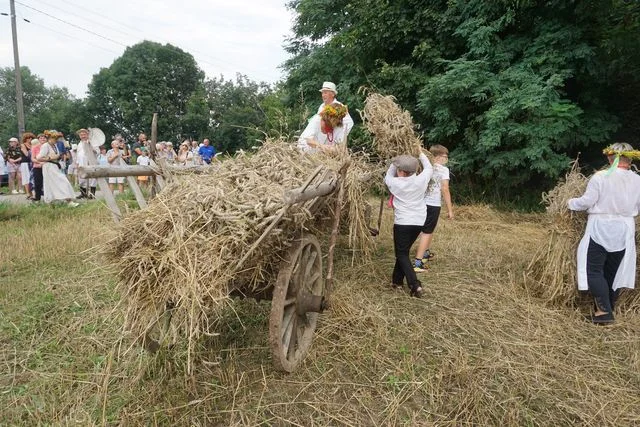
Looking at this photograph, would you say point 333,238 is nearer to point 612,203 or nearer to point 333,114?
point 333,114

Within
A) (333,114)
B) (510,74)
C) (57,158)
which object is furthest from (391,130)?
(57,158)

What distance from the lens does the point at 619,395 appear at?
2791mm

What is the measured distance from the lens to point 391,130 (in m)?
4.45

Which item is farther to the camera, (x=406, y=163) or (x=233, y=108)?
(x=233, y=108)

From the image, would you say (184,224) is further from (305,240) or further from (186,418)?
(186,418)

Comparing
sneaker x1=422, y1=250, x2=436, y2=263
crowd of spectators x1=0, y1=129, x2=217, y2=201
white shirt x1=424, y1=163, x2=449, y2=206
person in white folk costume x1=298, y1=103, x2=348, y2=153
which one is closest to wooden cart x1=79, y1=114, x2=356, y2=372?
person in white folk costume x1=298, y1=103, x2=348, y2=153

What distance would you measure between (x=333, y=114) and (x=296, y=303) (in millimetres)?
2615

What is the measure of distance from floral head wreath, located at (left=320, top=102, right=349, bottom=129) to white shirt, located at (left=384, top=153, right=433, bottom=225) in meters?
1.08

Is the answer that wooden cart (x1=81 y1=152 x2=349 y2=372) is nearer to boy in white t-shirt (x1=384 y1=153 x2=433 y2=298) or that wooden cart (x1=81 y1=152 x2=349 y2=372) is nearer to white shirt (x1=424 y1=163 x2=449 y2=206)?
boy in white t-shirt (x1=384 y1=153 x2=433 y2=298)

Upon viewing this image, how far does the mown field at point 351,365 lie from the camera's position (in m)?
2.55

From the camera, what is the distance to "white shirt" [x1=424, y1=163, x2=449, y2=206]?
4898 mm

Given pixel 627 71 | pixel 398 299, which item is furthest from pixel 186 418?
pixel 627 71

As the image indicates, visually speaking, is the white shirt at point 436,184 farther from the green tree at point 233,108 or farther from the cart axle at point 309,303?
the green tree at point 233,108

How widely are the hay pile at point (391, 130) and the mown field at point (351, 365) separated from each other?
1417 mm
